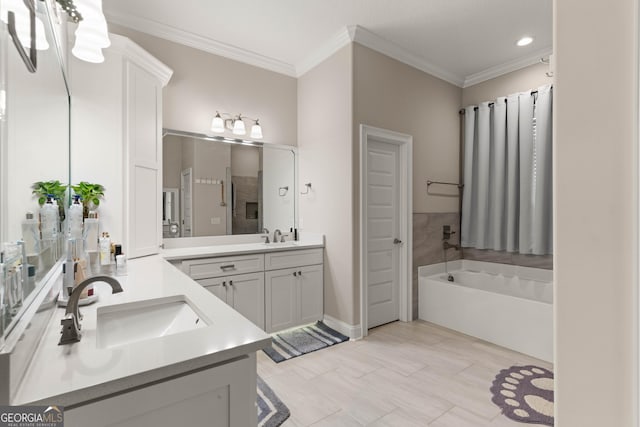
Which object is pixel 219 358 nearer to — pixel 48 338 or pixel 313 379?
pixel 48 338

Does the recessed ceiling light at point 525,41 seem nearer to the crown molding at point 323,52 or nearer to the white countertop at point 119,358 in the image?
the crown molding at point 323,52

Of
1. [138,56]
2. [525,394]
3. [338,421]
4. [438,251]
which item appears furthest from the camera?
[438,251]

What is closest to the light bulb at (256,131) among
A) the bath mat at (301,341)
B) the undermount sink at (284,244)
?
the undermount sink at (284,244)

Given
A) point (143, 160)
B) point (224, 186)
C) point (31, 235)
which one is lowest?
point (31, 235)

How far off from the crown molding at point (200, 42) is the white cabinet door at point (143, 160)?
0.61 m

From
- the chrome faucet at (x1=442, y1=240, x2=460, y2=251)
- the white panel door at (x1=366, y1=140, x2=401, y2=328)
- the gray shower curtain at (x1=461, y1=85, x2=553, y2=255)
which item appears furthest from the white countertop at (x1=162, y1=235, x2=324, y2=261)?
the gray shower curtain at (x1=461, y1=85, x2=553, y2=255)

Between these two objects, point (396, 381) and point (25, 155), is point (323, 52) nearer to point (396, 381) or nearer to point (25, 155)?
point (25, 155)

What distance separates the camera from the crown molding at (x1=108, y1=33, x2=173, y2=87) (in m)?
2.20

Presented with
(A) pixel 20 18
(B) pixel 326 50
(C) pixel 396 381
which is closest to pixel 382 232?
(C) pixel 396 381

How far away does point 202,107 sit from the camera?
10.1 feet

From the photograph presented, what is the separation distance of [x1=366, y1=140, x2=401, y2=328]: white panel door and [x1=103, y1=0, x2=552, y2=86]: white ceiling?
111cm

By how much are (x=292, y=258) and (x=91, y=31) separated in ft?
7.54

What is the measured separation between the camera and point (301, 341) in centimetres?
288

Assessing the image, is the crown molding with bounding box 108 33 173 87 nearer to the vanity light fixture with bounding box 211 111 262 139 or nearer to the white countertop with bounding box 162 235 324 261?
the vanity light fixture with bounding box 211 111 262 139
